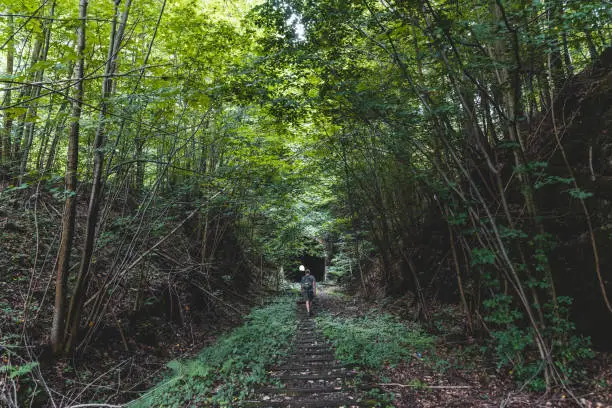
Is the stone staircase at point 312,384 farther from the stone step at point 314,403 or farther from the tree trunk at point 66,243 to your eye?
the tree trunk at point 66,243

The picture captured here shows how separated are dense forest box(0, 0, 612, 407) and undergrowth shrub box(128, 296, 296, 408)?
80cm

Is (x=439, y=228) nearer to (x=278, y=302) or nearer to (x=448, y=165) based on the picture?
(x=448, y=165)

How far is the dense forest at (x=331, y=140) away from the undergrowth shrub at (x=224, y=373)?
2.61 feet

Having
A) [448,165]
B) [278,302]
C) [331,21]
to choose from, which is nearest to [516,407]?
[448,165]

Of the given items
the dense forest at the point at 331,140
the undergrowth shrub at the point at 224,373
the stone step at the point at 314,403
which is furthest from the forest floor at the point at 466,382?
the undergrowth shrub at the point at 224,373

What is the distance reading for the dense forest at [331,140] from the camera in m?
4.48

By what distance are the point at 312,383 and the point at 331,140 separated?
6056mm

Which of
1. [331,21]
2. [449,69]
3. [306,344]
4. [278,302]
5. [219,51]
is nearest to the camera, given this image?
[449,69]

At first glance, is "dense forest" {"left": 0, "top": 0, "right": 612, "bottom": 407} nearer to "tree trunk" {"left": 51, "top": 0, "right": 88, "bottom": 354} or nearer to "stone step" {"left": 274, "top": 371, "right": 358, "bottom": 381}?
"tree trunk" {"left": 51, "top": 0, "right": 88, "bottom": 354}

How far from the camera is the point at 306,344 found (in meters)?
7.09

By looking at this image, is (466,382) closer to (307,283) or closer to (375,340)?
(375,340)

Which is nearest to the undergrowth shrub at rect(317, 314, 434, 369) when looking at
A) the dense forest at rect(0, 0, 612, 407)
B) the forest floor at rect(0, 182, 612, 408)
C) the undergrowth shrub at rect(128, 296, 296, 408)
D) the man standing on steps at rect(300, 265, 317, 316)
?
the forest floor at rect(0, 182, 612, 408)

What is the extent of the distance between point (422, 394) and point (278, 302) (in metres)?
8.90

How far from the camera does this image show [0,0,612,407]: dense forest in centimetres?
448
